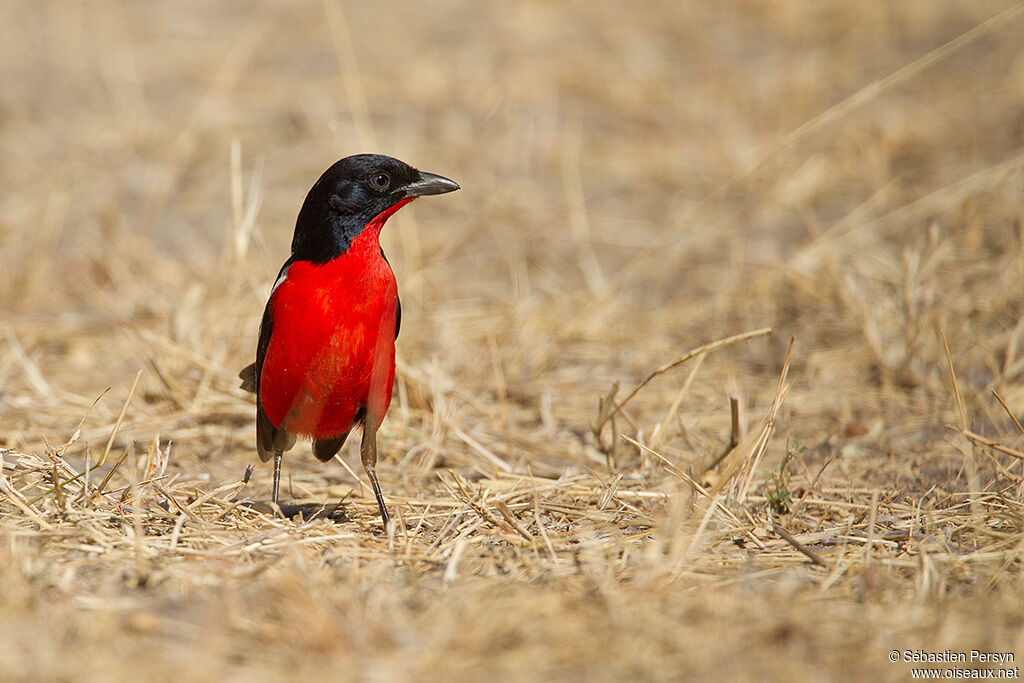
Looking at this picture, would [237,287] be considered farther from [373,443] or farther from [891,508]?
[891,508]

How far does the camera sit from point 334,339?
3543 millimetres

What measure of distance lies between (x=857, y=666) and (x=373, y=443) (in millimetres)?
1823

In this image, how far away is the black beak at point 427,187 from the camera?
379 cm

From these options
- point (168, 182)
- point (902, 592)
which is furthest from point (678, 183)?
point (902, 592)

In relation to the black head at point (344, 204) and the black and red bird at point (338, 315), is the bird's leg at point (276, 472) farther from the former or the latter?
the black head at point (344, 204)

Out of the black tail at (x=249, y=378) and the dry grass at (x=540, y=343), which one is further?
the black tail at (x=249, y=378)

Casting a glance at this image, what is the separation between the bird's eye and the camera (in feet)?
12.2

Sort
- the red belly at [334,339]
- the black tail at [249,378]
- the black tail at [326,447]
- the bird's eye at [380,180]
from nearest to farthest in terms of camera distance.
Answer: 1. the red belly at [334,339]
2. the bird's eye at [380,180]
3. the black tail at [326,447]
4. the black tail at [249,378]

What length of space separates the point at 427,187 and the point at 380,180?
0.18 m

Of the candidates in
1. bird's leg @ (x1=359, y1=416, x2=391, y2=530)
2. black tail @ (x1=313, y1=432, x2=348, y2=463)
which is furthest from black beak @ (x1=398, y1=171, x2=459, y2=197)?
black tail @ (x1=313, y1=432, x2=348, y2=463)

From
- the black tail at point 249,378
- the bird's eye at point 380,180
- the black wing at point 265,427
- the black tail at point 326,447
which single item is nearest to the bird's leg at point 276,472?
the black wing at point 265,427

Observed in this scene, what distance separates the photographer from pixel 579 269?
6.52 metres

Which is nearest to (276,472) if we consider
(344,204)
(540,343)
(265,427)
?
(265,427)

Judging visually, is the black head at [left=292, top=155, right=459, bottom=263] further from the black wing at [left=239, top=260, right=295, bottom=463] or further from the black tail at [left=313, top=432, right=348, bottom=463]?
the black tail at [left=313, top=432, right=348, bottom=463]
